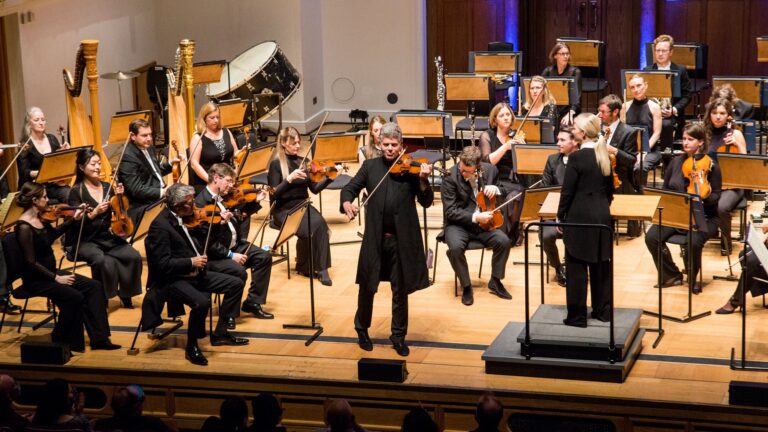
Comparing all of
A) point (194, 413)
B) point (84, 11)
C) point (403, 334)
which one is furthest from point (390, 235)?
point (84, 11)

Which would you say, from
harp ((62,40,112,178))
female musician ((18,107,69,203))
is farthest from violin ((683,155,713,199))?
female musician ((18,107,69,203))

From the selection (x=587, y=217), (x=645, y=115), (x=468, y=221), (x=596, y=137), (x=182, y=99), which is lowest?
(x=468, y=221)

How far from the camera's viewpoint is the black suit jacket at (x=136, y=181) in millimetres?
8188

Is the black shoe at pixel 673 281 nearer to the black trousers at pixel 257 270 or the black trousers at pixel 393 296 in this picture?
the black trousers at pixel 393 296

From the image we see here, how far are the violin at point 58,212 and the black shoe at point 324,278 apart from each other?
1.75 m

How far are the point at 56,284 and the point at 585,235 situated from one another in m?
3.14

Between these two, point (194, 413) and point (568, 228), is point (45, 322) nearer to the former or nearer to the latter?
point (194, 413)

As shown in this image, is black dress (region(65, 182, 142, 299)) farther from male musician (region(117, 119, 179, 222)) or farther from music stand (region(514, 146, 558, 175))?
music stand (region(514, 146, 558, 175))

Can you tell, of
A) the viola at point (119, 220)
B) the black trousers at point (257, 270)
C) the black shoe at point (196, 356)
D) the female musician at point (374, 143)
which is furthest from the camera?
the female musician at point (374, 143)

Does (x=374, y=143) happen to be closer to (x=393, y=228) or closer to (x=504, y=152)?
(x=504, y=152)

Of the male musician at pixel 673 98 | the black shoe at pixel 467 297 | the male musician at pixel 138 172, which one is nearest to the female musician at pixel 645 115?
the male musician at pixel 673 98

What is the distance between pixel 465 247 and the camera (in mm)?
7688

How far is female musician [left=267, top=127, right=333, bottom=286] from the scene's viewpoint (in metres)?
8.09

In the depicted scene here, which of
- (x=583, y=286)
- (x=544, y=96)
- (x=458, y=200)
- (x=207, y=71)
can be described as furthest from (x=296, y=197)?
(x=207, y=71)
